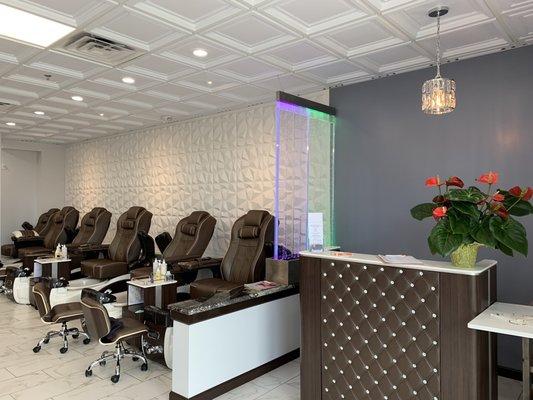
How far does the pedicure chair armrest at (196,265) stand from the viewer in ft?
15.6

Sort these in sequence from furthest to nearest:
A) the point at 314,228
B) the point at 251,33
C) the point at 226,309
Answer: the point at 314,228, the point at 251,33, the point at 226,309

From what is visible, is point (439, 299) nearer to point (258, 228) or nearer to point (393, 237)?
point (393, 237)

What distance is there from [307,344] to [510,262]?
6.59 feet

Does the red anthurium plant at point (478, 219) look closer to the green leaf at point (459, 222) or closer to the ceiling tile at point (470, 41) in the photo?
the green leaf at point (459, 222)

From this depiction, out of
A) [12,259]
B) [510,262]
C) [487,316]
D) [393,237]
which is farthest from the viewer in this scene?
[12,259]

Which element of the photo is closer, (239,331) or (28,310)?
(239,331)

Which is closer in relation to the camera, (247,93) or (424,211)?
(424,211)

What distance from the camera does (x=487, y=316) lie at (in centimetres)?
206

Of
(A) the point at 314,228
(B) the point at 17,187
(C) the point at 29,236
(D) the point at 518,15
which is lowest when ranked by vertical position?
(C) the point at 29,236

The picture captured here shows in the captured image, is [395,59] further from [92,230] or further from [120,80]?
[92,230]

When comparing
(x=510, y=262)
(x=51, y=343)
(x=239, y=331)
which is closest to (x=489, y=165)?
(x=510, y=262)

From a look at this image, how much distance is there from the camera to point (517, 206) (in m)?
2.16

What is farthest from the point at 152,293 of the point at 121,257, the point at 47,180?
the point at 47,180

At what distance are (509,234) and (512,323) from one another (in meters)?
0.44
